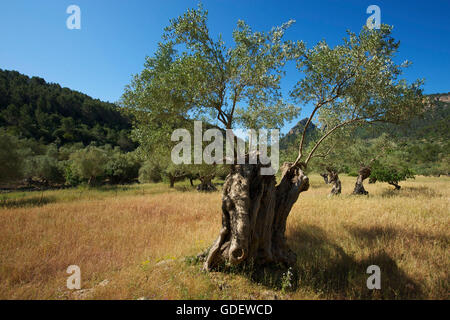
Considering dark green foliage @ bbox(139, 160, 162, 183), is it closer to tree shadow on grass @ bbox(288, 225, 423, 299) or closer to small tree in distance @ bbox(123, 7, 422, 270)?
small tree in distance @ bbox(123, 7, 422, 270)

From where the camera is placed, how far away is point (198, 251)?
599 centimetres

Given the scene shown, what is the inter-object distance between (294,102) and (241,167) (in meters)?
4.12

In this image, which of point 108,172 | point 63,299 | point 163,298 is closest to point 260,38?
point 163,298

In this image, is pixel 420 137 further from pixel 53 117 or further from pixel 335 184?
pixel 53 117

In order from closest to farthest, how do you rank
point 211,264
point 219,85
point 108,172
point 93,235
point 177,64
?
point 211,264 → point 177,64 → point 219,85 → point 93,235 → point 108,172

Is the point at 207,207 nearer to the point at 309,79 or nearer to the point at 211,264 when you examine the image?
the point at 211,264

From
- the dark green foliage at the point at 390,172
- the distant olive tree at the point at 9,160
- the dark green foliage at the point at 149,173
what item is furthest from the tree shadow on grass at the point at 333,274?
the dark green foliage at the point at 149,173

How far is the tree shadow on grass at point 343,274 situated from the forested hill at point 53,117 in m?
79.7

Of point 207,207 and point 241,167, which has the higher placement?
point 241,167

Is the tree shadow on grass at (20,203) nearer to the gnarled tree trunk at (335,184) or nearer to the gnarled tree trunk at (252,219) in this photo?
the gnarled tree trunk at (252,219)

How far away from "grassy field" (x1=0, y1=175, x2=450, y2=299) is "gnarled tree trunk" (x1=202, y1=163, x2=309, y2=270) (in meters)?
0.62

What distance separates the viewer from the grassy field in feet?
13.7

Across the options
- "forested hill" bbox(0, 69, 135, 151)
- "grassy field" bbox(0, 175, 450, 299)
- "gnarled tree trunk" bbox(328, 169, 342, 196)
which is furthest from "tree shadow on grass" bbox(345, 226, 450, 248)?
"forested hill" bbox(0, 69, 135, 151)

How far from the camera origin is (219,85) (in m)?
6.00
